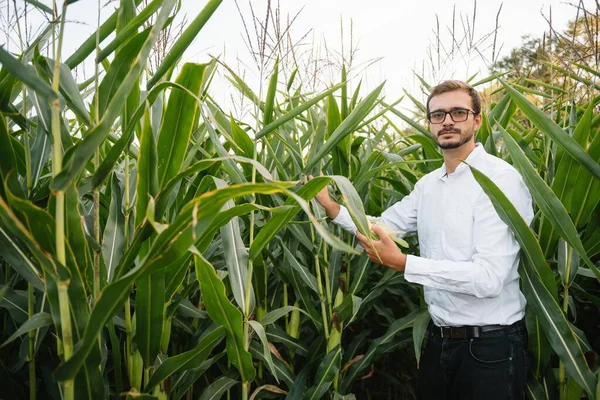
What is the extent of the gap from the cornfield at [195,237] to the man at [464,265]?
0.10 meters

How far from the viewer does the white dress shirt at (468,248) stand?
5.12 feet

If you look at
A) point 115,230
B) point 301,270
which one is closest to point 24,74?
point 115,230

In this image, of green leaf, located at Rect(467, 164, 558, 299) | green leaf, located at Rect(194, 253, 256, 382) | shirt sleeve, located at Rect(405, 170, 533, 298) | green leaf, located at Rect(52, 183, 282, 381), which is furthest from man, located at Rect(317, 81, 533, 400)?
green leaf, located at Rect(52, 183, 282, 381)

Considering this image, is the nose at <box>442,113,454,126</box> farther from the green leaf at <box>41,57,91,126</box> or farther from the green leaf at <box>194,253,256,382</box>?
the green leaf at <box>41,57,91,126</box>

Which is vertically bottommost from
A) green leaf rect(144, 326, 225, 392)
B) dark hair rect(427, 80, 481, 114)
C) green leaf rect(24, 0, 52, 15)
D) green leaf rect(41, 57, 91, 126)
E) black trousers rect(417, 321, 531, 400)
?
black trousers rect(417, 321, 531, 400)

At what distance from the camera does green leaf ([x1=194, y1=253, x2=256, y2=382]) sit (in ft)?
3.57

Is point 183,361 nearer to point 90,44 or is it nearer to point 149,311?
point 149,311

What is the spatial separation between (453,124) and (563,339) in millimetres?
780

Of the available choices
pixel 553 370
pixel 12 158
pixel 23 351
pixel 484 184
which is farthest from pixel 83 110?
pixel 553 370

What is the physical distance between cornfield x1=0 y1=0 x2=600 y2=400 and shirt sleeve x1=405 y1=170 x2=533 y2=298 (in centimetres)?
8

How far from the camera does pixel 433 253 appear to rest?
1.77m

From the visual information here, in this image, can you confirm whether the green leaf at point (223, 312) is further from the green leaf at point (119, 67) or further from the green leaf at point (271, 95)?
the green leaf at point (271, 95)

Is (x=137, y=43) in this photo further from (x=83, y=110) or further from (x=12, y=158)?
(x=12, y=158)

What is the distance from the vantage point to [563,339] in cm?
145
